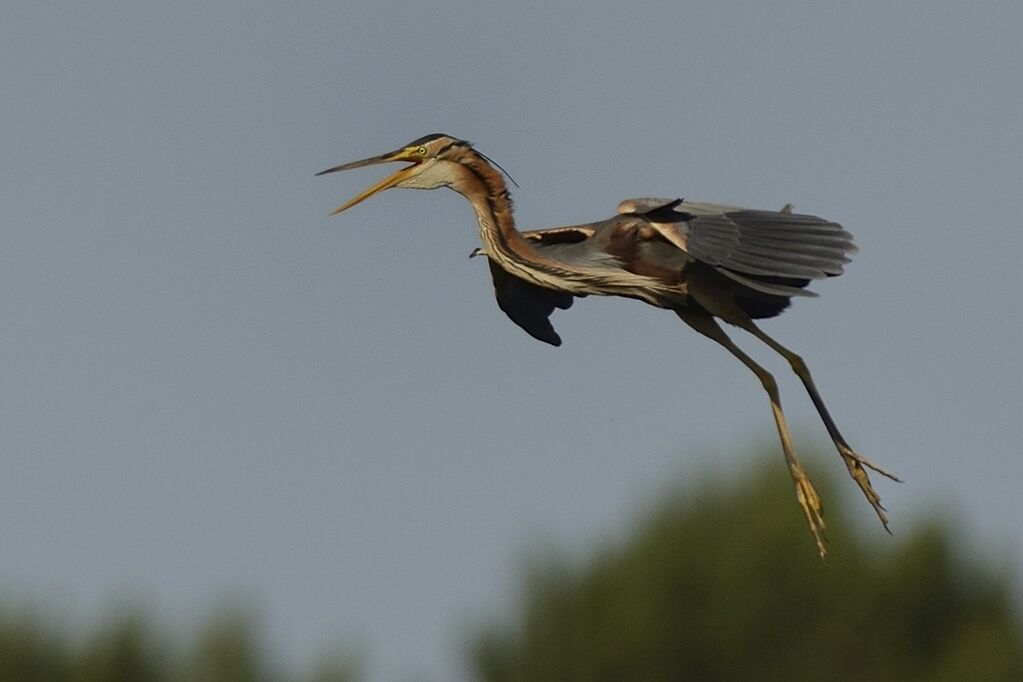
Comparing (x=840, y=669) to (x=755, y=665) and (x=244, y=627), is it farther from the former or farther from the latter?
(x=244, y=627)

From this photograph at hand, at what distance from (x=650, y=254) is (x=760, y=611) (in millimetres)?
11498

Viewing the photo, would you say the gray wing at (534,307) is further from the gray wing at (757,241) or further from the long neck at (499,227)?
the gray wing at (757,241)

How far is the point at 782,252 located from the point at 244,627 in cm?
874

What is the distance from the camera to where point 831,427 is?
8.88 metres

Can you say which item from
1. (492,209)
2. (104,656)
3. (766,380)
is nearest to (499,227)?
(492,209)

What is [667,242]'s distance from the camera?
27.9ft

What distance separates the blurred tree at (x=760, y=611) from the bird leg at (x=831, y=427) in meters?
10.7

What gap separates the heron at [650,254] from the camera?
8289 mm

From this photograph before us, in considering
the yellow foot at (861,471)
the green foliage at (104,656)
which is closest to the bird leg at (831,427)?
the yellow foot at (861,471)

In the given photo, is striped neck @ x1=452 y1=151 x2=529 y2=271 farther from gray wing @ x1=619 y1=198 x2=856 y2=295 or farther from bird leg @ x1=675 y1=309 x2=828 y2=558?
bird leg @ x1=675 y1=309 x2=828 y2=558

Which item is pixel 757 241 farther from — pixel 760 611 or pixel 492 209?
pixel 760 611

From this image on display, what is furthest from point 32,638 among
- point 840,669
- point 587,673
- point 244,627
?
point 840,669

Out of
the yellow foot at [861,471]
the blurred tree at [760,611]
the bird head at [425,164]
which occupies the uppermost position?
the bird head at [425,164]

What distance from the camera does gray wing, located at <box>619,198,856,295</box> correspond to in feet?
27.0
